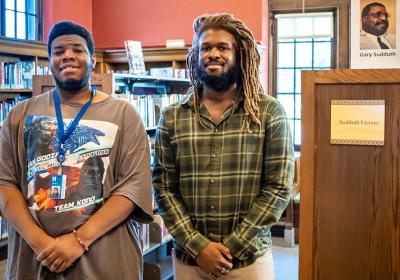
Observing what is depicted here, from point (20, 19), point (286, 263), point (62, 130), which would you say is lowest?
point (286, 263)

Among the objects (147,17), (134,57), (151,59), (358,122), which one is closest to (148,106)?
(134,57)

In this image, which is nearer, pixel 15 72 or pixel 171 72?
pixel 15 72

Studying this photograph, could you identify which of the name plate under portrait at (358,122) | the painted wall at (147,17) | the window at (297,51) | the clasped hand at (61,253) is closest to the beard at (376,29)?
the name plate under portrait at (358,122)

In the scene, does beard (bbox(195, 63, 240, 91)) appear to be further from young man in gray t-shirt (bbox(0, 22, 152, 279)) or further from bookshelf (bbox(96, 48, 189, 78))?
bookshelf (bbox(96, 48, 189, 78))

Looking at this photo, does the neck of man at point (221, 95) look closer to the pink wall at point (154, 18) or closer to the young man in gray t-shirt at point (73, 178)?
the young man in gray t-shirt at point (73, 178)

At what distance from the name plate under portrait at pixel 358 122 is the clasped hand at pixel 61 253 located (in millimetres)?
889

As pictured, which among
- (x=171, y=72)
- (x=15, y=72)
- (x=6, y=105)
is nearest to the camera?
(x=6, y=105)

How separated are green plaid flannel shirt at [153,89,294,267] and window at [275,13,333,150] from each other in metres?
3.78

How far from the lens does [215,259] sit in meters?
1.63

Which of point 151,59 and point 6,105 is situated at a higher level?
point 151,59

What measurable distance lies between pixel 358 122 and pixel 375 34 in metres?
0.27

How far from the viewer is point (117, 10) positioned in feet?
20.6

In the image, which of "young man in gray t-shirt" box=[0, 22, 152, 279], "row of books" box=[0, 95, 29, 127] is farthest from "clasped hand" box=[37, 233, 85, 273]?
"row of books" box=[0, 95, 29, 127]

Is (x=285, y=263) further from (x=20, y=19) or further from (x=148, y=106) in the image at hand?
(x=20, y=19)
